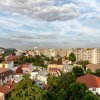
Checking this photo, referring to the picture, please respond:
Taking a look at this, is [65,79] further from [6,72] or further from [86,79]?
[6,72]

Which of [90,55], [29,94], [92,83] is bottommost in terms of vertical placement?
[92,83]

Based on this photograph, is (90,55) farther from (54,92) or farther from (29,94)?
(29,94)

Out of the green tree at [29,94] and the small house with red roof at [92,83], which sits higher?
the green tree at [29,94]

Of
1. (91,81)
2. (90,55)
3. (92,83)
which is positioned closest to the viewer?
(92,83)

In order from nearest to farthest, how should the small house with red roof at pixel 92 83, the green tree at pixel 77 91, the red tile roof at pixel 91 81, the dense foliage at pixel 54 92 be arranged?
1. the dense foliage at pixel 54 92
2. the green tree at pixel 77 91
3. the small house with red roof at pixel 92 83
4. the red tile roof at pixel 91 81

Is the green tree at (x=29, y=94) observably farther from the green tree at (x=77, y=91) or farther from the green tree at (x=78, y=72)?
the green tree at (x=78, y=72)

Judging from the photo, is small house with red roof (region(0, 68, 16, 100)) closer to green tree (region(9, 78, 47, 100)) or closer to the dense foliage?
the dense foliage

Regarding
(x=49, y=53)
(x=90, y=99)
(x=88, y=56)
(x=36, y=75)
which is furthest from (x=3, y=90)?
(x=49, y=53)

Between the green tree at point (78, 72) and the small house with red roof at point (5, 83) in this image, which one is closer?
the small house with red roof at point (5, 83)

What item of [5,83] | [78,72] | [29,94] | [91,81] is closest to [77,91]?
[29,94]

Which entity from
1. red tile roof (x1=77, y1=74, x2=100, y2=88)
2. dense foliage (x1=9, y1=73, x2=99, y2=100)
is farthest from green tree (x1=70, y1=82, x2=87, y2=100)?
red tile roof (x1=77, y1=74, x2=100, y2=88)

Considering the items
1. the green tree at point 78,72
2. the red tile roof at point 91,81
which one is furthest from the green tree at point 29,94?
the green tree at point 78,72
